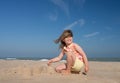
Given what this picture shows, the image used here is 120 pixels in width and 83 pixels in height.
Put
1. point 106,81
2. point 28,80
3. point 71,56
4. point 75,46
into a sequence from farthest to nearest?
point 75,46 → point 71,56 → point 106,81 → point 28,80

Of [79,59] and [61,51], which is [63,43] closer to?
[61,51]

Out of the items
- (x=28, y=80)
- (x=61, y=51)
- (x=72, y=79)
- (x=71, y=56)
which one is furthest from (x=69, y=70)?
(x=28, y=80)

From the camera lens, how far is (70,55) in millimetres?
4668

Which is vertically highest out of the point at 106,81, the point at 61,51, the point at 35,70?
the point at 61,51

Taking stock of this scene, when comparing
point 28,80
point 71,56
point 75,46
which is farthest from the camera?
point 75,46

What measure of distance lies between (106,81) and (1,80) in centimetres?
176

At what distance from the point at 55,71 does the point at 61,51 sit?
1.84 feet

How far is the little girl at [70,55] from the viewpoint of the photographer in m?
4.72

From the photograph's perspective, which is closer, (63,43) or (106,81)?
(106,81)

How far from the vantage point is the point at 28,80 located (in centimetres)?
364

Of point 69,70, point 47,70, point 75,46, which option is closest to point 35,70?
point 47,70

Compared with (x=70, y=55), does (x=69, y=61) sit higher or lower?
lower

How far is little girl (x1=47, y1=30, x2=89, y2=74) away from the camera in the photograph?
4.72m

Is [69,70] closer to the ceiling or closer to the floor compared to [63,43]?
closer to the floor
